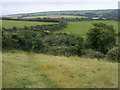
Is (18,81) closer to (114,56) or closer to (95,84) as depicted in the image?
(95,84)

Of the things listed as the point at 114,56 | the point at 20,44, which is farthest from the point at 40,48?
the point at 114,56

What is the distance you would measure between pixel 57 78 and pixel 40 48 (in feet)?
48.4

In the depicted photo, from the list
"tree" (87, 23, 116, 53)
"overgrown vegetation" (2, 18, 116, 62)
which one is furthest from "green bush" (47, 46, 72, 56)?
"tree" (87, 23, 116, 53)

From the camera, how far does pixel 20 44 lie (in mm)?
21281

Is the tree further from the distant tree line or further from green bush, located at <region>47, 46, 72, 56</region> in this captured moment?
green bush, located at <region>47, 46, 72, 56</region>

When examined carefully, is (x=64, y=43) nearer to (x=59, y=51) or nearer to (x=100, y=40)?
(x=100, y=40)

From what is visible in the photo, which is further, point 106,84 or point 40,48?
point 40,48

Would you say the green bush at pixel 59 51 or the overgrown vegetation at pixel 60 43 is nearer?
the green bush at pixel 59 51

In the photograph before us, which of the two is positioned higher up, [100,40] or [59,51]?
[100,40]

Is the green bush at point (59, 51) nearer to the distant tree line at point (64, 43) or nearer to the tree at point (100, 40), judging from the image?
the distant tree line at point (64, 43)

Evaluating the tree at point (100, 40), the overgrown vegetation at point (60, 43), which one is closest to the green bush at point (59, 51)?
the overgrown vegetation at point (60, 43)

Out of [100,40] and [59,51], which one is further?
[100,40]

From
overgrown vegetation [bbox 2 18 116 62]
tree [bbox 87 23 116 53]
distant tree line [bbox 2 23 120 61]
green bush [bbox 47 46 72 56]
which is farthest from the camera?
tree [bbox 87 23 116 53]

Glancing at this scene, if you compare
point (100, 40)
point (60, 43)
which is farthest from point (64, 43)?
point (100, 40)
